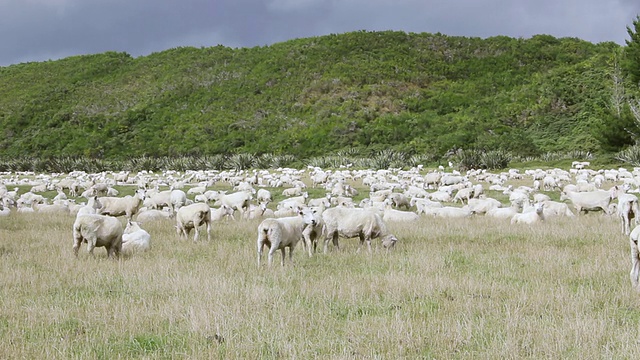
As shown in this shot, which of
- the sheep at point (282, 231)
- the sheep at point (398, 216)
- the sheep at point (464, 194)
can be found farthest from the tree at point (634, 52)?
the sheep at point (282, 231)

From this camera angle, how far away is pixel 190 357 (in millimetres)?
5379

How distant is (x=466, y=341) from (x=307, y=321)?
5.95 ft

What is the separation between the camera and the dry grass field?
224 inches

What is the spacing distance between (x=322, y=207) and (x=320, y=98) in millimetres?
69101

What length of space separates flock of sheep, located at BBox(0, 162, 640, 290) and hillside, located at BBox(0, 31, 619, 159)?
1825cm

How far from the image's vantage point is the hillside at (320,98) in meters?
58.6

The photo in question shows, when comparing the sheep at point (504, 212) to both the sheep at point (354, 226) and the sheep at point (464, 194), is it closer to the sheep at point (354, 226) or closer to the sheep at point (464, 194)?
the sheep at point (464, 194)

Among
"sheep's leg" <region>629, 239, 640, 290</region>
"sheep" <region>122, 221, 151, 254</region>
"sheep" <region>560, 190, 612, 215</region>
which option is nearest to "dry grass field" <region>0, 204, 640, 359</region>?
"sheep's leg" <region>629, 239, 640, 290</region>

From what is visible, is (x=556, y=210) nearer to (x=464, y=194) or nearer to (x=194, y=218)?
(x=464, y=194)

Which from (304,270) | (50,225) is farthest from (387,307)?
(50,225)

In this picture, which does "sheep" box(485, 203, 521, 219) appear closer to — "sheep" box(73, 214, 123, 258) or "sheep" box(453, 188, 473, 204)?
"sheep" box(453, 188, 473, 204)

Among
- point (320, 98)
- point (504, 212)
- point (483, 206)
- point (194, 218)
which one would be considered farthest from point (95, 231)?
point (320, 98)

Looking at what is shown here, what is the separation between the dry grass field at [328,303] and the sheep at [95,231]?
0.42 metres

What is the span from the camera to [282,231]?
10.3 metres
